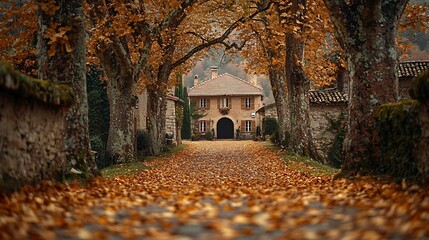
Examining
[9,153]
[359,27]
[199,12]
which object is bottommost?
[9,153]

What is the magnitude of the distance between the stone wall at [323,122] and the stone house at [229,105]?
30643 millimetres

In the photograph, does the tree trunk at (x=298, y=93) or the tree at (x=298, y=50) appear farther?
the tree trunk at (x=298, y=93)

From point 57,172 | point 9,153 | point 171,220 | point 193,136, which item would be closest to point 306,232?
point 171,220

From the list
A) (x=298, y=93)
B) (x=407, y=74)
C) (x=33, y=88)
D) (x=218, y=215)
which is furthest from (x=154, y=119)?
(x=218, y=215)

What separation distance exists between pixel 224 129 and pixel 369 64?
167 ft

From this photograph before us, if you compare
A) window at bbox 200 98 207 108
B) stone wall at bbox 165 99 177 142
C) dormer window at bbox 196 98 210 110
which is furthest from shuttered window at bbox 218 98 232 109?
stone wall at bbox 165 99 177 142

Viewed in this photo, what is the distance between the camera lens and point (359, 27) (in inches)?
362

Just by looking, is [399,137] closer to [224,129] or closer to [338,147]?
[338,147]

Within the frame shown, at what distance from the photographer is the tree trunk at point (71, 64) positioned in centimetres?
910

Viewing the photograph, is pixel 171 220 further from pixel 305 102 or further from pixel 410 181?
pixel 305 102

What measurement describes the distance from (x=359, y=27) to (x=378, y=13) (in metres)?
0.44

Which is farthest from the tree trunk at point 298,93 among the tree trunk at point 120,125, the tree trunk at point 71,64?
the tree trunk at point 71,64

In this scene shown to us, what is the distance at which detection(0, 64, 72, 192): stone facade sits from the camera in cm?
558

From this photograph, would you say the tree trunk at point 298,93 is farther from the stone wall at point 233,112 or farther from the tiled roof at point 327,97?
the stone wall at point 233,112
